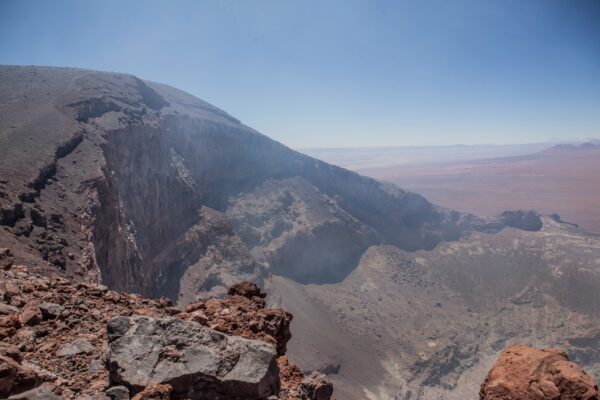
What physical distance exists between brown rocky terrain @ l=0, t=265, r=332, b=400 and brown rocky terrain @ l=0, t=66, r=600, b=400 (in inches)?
1.9

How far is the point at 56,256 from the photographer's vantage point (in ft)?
52.9

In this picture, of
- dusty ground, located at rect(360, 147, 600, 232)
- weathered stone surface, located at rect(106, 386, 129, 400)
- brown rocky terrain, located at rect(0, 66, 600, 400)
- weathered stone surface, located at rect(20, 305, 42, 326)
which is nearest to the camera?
weathered stone surface, located at rect(106, 386, 129, 400)

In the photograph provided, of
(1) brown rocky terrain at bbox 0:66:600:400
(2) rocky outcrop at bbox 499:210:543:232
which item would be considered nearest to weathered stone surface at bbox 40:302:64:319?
(1) brown rocky terrain at bbox 0:66:600:400

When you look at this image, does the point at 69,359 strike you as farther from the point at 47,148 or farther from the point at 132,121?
the point at 132,121

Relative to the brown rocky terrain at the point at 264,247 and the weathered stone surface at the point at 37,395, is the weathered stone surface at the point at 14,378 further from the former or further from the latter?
the brown rocky terrain at the point at 264,247

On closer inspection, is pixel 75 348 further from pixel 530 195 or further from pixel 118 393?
pixel 530 195

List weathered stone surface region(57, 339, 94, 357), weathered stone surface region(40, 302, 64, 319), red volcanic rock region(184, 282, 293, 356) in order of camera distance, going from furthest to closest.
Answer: red volcanic rock region(184, 282, 293, 356)
weathered stone surface region(40, 302, 64, 319)
weathered stone surface region(57, 339, 94, 357)

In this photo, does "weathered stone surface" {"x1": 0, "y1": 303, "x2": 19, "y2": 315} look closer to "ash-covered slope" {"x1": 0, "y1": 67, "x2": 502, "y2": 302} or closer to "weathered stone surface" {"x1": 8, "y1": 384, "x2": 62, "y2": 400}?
"weathered stone surface" {"x1": 8, "y1": 384, "x2": 62, "y2": 400}

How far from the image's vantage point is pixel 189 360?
A: 18.1 ft

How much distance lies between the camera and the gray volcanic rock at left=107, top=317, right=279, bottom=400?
5.30 meters

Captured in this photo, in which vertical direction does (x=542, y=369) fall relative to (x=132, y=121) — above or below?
below

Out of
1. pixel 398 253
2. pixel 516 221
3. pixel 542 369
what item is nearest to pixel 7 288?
pixel 542 369

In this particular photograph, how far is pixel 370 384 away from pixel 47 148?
3329 cm

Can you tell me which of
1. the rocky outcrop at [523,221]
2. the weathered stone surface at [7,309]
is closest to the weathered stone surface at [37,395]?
the weathered stone surface at [7,309]
